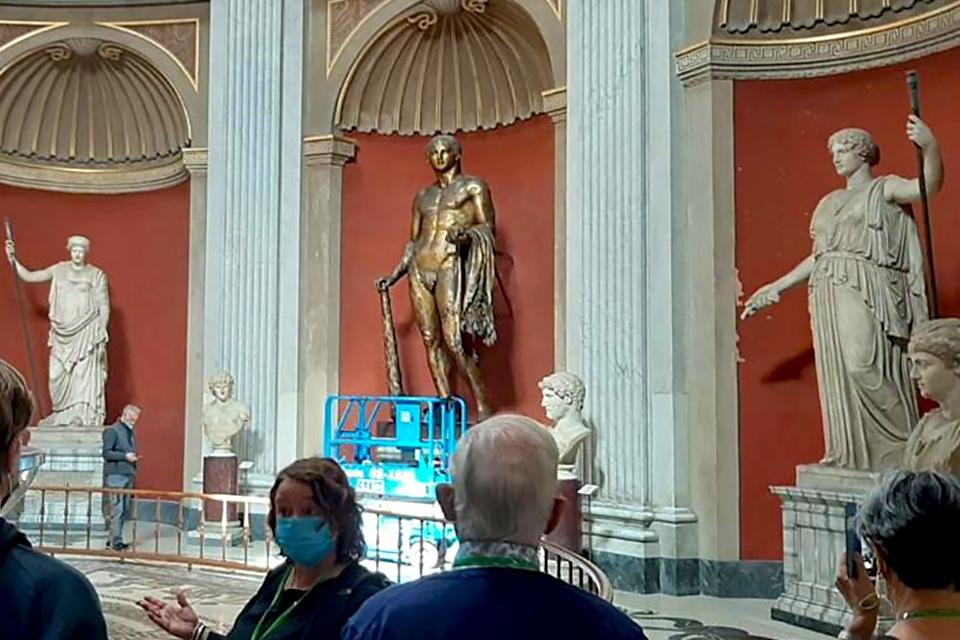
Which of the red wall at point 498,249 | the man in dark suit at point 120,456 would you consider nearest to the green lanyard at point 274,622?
the red wall at point 498,249

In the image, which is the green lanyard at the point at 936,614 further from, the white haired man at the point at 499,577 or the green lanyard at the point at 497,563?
the green lanyard at the point at 497,563

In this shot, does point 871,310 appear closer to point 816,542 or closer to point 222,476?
point 816,542

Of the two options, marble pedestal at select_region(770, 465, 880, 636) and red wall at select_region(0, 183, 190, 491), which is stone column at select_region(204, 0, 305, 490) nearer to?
red wall at select_region(0, 183, 190, 491)

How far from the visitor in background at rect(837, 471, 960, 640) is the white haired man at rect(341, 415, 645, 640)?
48cm

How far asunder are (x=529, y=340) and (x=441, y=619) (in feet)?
27.9

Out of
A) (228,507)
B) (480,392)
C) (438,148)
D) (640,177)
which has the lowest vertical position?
(228,507)

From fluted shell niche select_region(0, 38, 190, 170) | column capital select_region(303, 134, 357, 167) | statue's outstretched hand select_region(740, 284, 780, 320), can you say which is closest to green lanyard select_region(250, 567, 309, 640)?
statue's outstretched hand select_region(740, 284, 780, 320)

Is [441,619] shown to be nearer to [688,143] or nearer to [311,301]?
[688,143]

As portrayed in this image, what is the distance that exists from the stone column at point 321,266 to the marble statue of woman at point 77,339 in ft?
8.02

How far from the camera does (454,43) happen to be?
10734mm

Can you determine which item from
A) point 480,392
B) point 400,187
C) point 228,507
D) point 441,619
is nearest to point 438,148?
point 400,187

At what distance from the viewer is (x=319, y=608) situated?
2.35 metres

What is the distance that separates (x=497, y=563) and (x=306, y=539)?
88 cm

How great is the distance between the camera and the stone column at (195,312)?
11234 mm
